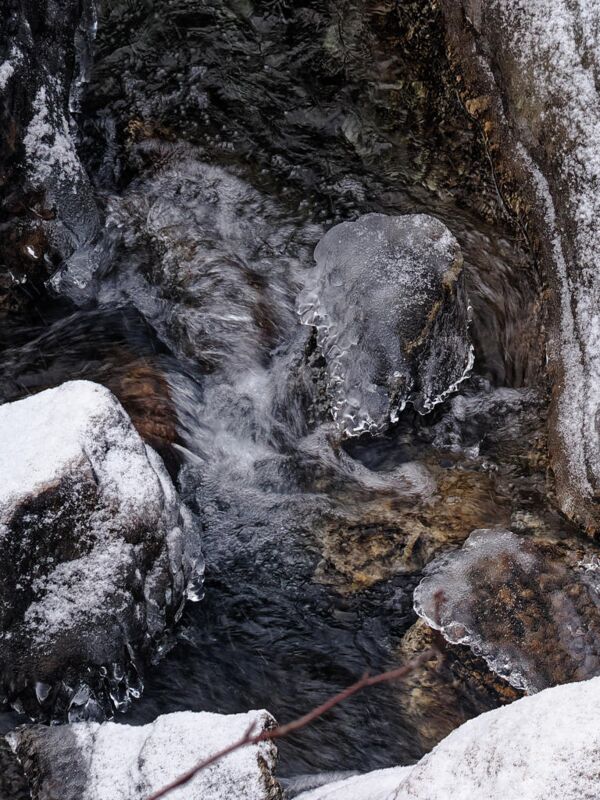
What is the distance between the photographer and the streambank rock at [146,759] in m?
2.39

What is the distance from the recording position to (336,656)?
327 centimetres

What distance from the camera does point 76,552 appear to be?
2.82 meters

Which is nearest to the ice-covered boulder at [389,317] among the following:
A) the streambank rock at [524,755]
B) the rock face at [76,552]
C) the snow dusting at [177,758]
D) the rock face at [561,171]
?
the rock face at [561,171]

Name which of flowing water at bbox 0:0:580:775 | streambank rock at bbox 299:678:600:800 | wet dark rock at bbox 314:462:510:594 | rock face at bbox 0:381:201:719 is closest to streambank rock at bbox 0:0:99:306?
flowing water at bbox 0:0:580:775

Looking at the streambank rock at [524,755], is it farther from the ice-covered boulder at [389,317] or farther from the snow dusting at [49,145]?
the snow dusting at [49,145]

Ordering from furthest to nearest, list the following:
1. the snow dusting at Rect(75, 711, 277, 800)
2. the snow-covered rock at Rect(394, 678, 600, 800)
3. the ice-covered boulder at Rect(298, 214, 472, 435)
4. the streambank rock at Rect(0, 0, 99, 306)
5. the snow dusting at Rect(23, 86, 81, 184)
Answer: the snow dusting at Rect(23, 86, 81, 184)
the streambank rock at Rect(0, 0, 99, 306)
the ice-covered boulder at Rect(298, 214, 472, 435)
the snow dusting at Rect(75, 711, 277, 800)
the snow-covered rock at Rect(394, 678, 600, 800)

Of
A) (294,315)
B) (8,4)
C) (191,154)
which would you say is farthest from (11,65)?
(294,315)

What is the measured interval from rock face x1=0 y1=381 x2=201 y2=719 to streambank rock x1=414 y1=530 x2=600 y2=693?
45.2 inches

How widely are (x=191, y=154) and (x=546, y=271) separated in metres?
2.29

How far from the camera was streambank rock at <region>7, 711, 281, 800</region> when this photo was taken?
2389 mm

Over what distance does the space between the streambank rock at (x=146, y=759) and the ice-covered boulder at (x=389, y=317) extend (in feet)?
5.44

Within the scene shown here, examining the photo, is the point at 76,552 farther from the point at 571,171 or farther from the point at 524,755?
the point at 571,171

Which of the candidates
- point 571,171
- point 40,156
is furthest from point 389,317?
point 40,156

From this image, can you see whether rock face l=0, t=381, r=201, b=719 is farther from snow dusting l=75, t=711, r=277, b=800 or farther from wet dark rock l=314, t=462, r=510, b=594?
wet dark rock l=314, t=462, r=510, b=594
